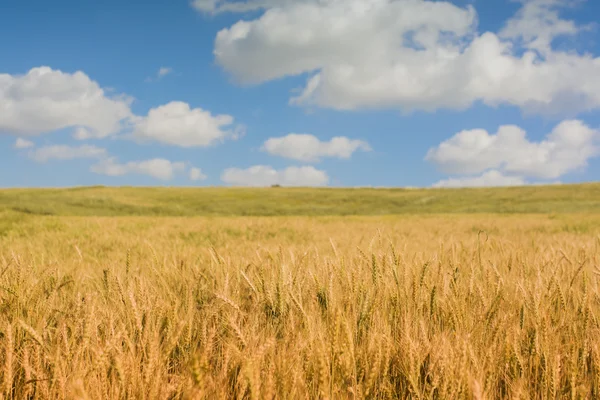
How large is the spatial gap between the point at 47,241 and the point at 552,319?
7392 millimetres

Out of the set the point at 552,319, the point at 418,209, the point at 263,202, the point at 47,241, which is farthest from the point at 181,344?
the point at 263,202

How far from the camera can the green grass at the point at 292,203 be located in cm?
3475

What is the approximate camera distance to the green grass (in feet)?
114

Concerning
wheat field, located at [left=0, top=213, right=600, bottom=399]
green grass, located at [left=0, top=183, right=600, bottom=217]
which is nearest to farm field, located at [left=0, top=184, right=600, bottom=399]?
wheat field, located at [left=0, top=213, right=600, bottom=399]

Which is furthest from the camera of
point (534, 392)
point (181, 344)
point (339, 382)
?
point (181, 344)

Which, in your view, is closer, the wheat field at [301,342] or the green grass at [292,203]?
the wheat field at [301,342]

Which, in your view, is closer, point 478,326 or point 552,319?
point 478,326

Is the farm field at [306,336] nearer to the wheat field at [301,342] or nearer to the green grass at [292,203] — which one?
the wheat field at [301,342]

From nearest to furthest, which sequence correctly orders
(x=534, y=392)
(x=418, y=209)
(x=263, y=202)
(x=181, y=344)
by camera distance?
1. (x=534, y=392)
2. (x=181, y=344)
3. (x=418, y=209)
4. (x=263, y=202)

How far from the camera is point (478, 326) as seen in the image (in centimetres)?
202

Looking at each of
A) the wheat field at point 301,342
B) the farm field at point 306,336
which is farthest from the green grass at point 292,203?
the wheat field at point 301,342

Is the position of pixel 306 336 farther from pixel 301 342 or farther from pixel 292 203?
pixel 292 203

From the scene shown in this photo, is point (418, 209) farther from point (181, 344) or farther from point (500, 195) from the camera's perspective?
point (181, 344)

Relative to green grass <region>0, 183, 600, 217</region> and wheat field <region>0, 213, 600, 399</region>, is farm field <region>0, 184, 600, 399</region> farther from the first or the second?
green grass <region>0, 183, 600, 217</region>
